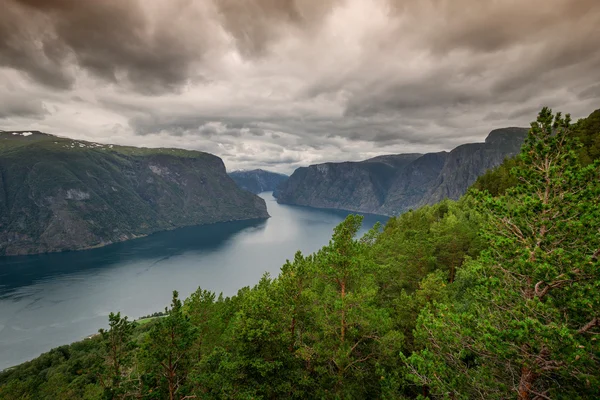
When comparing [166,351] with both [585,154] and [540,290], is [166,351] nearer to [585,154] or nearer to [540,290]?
[540,290]

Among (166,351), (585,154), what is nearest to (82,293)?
(166,351)

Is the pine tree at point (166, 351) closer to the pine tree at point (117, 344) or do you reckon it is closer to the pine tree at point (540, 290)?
the pine tree at point (117, 344)

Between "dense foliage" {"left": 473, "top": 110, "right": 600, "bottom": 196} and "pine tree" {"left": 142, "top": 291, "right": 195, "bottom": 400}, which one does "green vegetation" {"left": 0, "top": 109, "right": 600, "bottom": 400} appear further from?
"dense foliage" {"left": 473, "top": 110, "right": 600, "bottom": 196}

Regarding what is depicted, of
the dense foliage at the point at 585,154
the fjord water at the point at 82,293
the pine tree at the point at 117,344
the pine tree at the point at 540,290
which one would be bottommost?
the fjord water at the point at 82,293

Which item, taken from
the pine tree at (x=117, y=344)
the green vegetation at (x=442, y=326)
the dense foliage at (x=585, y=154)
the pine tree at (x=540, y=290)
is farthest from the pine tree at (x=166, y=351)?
the dense foliage at (x=585, y=154)

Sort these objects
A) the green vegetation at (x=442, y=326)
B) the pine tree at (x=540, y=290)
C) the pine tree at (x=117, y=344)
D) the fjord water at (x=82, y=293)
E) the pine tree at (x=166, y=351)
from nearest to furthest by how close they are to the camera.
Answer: the pine tree at (x=540, y=290) < the green vegetation at (x=442, y=326) < the pine tree at (x=166, y=351) < the pine tree at (x=117, y=344) < the fjord water at (x=82, y=293)

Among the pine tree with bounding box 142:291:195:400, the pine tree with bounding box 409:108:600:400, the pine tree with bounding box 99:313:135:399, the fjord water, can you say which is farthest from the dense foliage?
the fjord water

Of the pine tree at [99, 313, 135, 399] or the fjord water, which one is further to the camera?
the fjord water

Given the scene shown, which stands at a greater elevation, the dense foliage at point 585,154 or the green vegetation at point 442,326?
the dense foliage at point 585,154

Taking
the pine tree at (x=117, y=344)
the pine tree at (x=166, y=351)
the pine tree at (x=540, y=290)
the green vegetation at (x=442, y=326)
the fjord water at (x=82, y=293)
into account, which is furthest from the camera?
the fjord water at (x=82, y=293)
